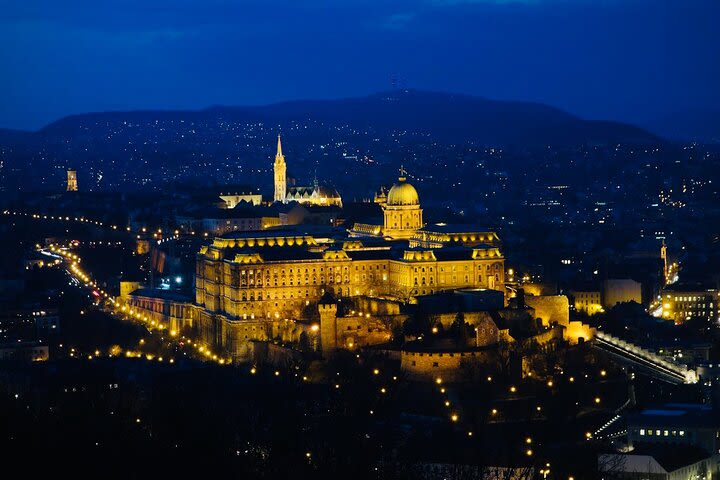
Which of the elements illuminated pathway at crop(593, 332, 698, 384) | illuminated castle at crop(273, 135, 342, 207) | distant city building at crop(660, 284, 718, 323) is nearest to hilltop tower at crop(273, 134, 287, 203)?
illuminated castle at crop(273, 135, 342, 207)

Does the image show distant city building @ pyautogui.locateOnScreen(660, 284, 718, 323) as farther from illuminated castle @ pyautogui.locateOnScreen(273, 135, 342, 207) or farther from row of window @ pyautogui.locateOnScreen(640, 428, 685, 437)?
row of window @ pyautogui.locateOnScreen(640, 428, 685, 437)

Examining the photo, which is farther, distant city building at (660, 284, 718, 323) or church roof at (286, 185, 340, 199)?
church roof at (286, 185, 340, 199)

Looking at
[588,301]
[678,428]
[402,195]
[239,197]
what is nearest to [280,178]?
[239,197]

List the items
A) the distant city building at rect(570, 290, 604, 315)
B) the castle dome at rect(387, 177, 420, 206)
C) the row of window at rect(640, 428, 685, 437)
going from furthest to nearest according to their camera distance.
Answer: the castle dome at rect(387, 177, 420, 206)
the distant city building at rect(570, 290, 604, 315)
the row of window at rect(640, 428, 685, 437)

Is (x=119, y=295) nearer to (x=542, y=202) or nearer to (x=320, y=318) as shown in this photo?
(x=320, y=318)

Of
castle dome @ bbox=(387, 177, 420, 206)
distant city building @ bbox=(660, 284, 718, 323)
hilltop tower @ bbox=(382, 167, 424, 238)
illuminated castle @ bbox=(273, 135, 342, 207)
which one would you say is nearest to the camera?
hilltop tower @ bbox=(382, 167, 424, 238)

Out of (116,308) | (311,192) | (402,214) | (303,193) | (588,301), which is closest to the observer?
(588,301)

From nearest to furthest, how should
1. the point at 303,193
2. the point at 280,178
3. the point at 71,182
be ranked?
the point at 303,193
the point at 280,178
the point at 71,182

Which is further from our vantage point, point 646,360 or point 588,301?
point 588,301

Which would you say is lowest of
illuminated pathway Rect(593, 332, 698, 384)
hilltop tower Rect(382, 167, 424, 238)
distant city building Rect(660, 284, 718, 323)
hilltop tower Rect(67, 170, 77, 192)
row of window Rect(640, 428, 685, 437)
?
row of window Rect(640, 428, 685, 437)

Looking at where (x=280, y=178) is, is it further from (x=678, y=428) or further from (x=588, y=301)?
(x=678, y=428)
